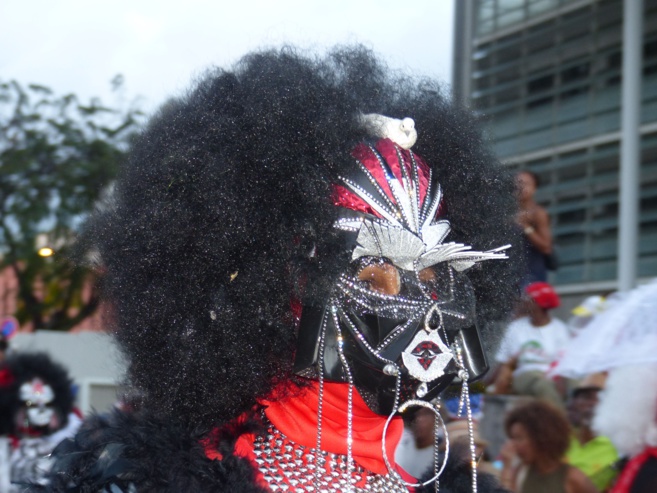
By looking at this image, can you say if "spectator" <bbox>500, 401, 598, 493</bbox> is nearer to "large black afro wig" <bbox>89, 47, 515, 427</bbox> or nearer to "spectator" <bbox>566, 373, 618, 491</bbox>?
"spectator" <bbox>566, 373, 618, 491</bbox>

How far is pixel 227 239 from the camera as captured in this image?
5.60 feet

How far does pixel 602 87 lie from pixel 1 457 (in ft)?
18.6

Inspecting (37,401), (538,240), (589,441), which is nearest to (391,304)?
(589,441)

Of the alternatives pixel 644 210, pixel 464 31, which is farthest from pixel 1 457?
pixel 464 31

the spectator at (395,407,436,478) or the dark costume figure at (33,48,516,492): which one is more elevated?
the dark costume figure at (33,48,516,492)

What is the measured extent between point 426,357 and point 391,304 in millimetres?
127

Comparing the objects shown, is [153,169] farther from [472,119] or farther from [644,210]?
[644,210]

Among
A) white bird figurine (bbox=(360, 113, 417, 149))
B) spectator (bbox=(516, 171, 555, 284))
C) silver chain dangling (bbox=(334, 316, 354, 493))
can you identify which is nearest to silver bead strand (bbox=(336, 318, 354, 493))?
Answer: silver chain dangling (bbox=(334, 316, 354, 493))

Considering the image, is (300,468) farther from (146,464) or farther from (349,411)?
(146,464)

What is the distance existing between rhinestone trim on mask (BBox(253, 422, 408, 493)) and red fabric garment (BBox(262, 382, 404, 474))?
2 centimetres

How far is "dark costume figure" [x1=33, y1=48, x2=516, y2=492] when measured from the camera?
5.46ft

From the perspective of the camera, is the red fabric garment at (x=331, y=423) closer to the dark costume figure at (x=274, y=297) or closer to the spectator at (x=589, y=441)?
the dark costume figure at (x=274, y=297)

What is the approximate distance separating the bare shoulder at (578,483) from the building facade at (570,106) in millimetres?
3394

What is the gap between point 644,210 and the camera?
6.79 metres
